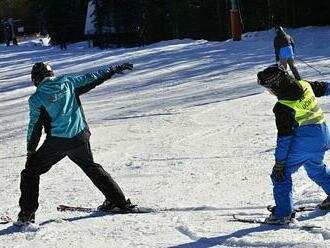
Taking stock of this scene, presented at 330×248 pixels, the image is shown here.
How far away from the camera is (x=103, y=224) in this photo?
18.9 ft

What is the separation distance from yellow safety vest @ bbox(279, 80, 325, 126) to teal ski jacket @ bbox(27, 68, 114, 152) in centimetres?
201

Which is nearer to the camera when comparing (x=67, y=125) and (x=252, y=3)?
(x=67, y=125)

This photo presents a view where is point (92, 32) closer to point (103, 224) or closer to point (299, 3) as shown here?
point (299, 3)

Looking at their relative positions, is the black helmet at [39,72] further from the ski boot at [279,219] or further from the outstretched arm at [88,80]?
the ski boot at [279,219]

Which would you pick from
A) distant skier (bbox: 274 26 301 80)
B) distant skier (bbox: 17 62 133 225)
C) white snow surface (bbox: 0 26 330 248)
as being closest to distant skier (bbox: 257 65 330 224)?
white snow surface (bbox: 0 26 330 248)

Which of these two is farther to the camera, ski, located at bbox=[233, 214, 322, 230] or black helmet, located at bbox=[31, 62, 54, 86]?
black helmet, located at bbox=[31, 62, 54, 86]

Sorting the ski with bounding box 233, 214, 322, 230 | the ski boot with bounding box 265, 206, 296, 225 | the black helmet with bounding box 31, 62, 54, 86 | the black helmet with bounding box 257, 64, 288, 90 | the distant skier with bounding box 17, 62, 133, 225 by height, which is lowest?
the ski with bounding box 233, 214, 322, 230

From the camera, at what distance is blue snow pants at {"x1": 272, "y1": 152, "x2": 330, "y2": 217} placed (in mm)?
5012

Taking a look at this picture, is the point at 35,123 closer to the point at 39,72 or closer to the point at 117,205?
the point at 39,72

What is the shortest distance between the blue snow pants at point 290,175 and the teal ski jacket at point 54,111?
198 centimetres

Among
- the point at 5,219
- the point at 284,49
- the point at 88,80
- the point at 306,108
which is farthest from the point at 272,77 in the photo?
the point at 284,49

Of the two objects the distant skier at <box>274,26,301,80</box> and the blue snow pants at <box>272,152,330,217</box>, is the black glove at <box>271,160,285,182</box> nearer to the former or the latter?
the blue snow pants at <box>272,152,330,217</box>

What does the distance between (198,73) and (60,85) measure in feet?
43.6

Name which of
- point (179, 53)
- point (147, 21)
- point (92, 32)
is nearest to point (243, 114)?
point (179, 53)
